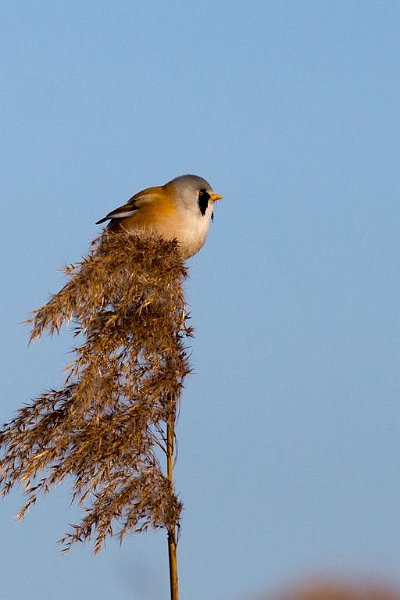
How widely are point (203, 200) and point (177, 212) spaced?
0.33 meters

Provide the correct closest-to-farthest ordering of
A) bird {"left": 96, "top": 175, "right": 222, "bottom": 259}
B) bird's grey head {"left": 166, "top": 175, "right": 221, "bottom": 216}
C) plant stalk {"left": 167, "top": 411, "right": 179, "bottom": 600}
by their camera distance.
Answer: plant stalk {"left": 167, "top": 411, "right": 179, "bottom": 600}, bird {"left": 96, "top": 175, "right": 222, "bottom": 259}, bird's grey head {"left": 166, "top": 175, "right": 221, "bottom": 216}

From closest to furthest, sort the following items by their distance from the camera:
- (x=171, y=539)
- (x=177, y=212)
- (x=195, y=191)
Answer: (x=171, y=539), (x=177, y=212), (x=195, y=191)

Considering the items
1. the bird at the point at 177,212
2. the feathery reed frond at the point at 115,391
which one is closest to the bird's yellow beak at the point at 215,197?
the bird at the point at 177,212

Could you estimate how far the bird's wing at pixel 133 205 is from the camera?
30.1 ft

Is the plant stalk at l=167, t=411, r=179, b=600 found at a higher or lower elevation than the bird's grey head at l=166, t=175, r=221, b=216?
lower

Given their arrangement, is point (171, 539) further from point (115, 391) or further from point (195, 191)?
point (195, 191)

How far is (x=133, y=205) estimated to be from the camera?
9281 millimetres

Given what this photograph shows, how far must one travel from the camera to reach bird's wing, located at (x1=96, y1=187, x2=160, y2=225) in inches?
362

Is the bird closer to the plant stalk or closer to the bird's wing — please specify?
the bird's wing

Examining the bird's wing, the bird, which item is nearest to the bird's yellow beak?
the bird

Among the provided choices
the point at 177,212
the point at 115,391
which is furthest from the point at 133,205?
the point at 115,391

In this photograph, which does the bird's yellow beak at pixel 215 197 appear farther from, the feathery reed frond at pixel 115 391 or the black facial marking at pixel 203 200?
the feathery reed frond at pixel 115 391

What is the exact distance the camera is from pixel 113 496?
Result: 5484 mm

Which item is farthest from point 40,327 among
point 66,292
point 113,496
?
point 113,496
